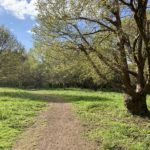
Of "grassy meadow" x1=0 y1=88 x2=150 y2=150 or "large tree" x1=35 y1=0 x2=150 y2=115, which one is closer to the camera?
"grassy meadow" x1=0 y1=88 x2=150 y2=150

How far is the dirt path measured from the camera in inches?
507

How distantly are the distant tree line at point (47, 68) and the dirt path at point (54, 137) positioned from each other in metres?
4.26

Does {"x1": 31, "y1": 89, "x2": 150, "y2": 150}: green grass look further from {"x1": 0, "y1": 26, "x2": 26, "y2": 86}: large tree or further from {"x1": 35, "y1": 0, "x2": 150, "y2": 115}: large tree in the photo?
{"x1": 0, "y1": 26, "x2": 26, "y2": 86}: large tree

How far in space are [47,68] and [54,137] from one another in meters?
66.1

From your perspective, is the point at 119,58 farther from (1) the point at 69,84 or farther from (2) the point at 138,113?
(1) the point at 69,84

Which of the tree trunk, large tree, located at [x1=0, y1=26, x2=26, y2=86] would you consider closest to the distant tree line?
large tree, located at [x1=0, y1=26, x2=26, y2=86]

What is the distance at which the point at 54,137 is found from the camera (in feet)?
46.8

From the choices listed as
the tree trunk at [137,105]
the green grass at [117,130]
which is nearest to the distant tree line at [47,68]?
the tree trunk at [137,105]

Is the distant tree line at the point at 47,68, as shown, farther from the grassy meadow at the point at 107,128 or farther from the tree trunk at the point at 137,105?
the grassy meadow at the point at 107,128

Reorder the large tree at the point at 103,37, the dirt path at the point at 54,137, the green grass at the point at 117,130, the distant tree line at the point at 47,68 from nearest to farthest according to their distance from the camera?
the dirt path at the point at 54,137
the green grass at the point at 117,130
the large tree at the point at 103,37
the distant tree line at the point at 47,68

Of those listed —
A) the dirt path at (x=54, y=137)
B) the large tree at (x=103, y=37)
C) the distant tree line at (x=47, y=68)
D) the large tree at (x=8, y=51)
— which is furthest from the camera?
the large tree at (x=8, y=51)

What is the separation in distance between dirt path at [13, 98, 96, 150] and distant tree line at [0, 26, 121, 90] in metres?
4.26

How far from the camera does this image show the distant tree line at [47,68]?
21.3 meters

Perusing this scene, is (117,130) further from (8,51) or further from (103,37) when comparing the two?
(8,51)
